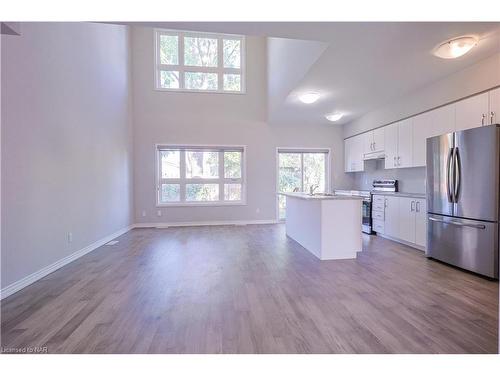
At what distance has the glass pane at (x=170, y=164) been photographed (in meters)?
6.76

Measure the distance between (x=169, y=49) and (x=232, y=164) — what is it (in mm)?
3514

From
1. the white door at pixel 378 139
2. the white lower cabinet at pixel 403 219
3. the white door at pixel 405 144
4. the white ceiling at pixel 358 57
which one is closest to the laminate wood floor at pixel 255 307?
the white lower cabinet at pixel 403 219

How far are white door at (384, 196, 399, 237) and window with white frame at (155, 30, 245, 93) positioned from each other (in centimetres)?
466

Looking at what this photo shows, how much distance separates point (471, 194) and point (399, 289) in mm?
1568

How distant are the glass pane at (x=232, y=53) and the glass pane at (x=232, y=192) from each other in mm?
3319

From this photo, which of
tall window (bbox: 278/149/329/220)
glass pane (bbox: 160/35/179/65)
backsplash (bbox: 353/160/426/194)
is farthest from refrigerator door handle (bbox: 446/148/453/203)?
glass pane (bbox: 160/35/179/65)

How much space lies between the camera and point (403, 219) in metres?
4.45

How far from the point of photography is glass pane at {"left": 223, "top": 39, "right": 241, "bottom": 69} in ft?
23.0

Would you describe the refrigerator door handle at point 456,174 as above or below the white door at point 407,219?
above

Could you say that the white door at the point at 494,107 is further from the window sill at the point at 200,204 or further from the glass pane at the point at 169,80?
the glass pane at the point at 169,80

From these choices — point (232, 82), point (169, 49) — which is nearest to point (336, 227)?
point (232, 82)

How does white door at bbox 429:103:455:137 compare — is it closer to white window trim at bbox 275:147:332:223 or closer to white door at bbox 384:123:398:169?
white door at bbox 384:123:398:169

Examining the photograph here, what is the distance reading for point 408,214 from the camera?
4.33 meters
